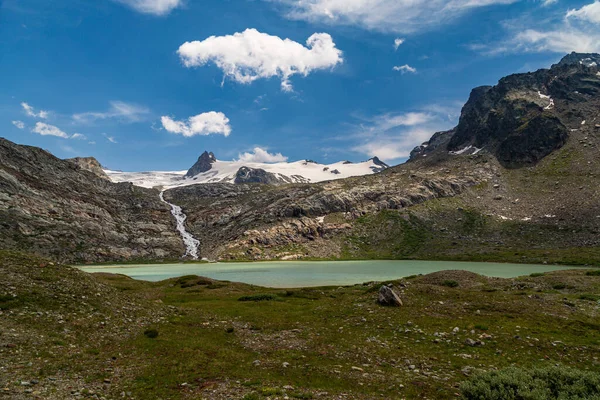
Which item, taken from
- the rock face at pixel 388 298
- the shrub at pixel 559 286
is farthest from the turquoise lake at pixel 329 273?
the rock face at pixel 388 298

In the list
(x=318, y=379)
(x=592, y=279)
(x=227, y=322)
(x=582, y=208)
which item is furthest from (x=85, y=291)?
(x=582, y=208)

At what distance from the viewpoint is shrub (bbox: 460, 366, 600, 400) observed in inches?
512

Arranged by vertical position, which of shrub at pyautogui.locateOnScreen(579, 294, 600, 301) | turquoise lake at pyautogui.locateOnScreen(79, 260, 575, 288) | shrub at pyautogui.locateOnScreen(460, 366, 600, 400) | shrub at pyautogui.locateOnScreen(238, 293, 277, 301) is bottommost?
turquoise lake at pyautogui.locateOnScreen(79, 260, 575, 288)

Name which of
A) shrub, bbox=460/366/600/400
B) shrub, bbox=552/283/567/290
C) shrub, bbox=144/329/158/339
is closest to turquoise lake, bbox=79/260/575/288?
shrub, bbox=552/283/567/290

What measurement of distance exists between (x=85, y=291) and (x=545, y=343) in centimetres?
3636

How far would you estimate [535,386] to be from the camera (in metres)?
13.7

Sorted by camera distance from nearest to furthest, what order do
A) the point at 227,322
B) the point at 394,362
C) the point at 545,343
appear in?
the point at 394,362
the point at 545,343
the point at 227,322

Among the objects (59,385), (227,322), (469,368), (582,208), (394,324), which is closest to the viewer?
(59,385)

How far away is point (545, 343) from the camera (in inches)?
853

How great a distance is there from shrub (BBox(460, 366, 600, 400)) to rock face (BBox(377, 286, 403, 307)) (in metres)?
18.4

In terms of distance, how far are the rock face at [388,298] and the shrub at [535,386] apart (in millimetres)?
18374

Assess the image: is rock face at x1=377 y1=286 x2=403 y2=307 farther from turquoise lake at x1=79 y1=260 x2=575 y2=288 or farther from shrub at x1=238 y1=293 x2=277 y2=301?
turquoise lake at x1=79 y1=260 x2=575 y2=288

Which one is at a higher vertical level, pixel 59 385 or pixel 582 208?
pixel 582 208

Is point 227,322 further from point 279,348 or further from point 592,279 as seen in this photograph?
point 592,279
